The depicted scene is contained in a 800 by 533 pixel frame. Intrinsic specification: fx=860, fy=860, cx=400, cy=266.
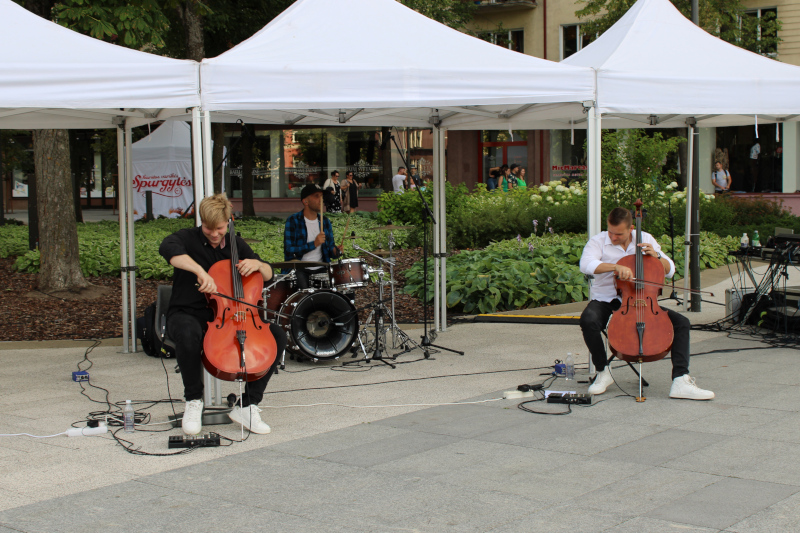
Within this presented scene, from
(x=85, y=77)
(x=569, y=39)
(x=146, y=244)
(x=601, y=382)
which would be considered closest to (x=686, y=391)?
(x=601, y=382)

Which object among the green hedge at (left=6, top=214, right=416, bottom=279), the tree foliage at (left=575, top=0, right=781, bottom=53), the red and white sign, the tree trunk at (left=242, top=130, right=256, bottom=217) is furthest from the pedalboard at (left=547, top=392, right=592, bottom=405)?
the red and white sign

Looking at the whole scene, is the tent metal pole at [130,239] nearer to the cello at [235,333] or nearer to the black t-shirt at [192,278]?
the black t-shirt at [192,278]

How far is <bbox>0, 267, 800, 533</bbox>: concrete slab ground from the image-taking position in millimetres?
4113

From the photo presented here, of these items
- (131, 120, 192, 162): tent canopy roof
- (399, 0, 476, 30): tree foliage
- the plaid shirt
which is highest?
(399, 0, 476, 30): tree foliage

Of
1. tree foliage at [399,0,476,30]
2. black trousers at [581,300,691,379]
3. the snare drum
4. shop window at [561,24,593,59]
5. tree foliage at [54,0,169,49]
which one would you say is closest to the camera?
black trousers at [581,300,691,379]

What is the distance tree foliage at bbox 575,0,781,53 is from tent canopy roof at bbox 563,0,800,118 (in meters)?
15.3

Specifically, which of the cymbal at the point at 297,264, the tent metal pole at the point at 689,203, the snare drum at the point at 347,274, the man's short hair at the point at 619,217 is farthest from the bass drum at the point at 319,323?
the tent metal pole at the point at 689,203

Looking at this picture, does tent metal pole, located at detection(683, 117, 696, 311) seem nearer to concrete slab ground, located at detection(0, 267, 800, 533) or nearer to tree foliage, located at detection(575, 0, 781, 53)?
concrete slab ground, located at detection(0, 267, 800, 533)

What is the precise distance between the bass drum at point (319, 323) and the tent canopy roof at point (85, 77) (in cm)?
224

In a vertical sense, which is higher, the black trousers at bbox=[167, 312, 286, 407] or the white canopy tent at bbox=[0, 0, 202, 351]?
the white canopy tent at bbox=[0, 0, 202, 351]

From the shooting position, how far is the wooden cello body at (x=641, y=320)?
6.16 m

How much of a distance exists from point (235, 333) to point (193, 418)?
0.69 meters

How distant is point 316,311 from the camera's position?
7.96 meters

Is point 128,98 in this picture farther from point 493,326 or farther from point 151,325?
point 493,326
